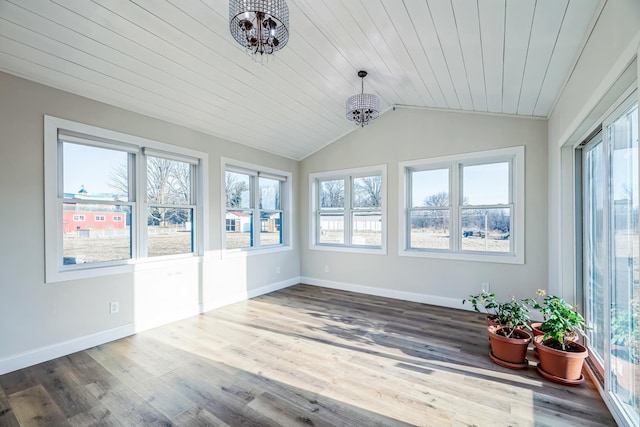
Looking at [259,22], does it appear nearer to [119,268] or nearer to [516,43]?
[516,43]

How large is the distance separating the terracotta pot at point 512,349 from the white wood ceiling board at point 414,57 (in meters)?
2.71

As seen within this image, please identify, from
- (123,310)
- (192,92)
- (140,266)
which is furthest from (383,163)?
(123,310)

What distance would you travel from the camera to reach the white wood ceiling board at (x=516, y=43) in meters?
1.91

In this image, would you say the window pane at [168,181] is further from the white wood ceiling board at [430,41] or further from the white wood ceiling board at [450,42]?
the white wood ceiling board at [450,42]

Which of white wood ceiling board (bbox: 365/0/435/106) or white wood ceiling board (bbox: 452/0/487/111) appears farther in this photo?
white wood ceiling board (bbox: 365/0/435/106)

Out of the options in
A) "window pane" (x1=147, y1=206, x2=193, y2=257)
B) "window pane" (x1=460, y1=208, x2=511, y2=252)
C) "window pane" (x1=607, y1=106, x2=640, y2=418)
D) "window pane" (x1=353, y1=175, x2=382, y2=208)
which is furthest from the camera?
"window pane" (x1=353, y1=175, x2=382, y2=208)

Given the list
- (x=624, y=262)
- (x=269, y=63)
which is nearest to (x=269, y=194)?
(x=269, y=63)

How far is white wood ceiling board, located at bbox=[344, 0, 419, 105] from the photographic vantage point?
2354 millimetres

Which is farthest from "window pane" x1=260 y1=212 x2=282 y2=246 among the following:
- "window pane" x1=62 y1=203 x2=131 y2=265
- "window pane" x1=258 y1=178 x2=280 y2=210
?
"window pane" x1=62 y1=203 x2=131 y2=265

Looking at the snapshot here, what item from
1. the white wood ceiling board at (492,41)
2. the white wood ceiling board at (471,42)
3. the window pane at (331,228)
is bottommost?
the window pane at (331,228)

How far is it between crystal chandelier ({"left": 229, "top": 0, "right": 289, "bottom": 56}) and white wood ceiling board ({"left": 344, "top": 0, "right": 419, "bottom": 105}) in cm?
73

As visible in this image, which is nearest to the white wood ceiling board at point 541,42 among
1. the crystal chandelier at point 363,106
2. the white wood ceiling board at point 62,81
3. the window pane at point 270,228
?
the crystal chandelier at point 363,106

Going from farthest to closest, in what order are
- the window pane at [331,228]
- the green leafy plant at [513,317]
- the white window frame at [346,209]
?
the window pane at [331,228], the white window frame at [346,209], the green leafy plant at [513,317]

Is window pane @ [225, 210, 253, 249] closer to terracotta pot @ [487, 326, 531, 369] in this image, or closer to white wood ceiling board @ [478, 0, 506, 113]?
terracotta pot @ [487, 326, 531, 369]
